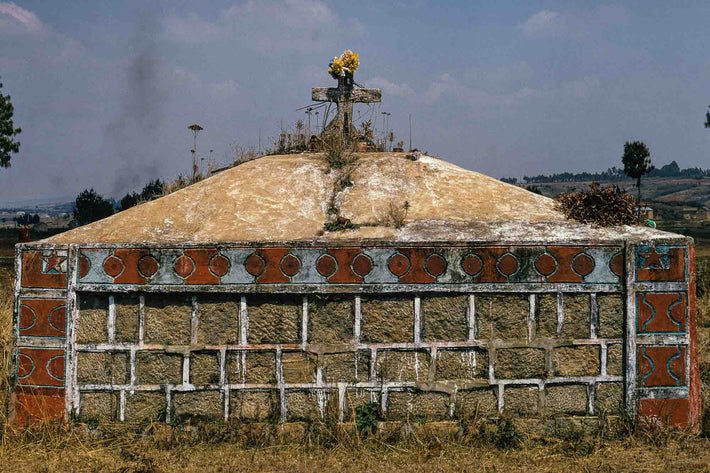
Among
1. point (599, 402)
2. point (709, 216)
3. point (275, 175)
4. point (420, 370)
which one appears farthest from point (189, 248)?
point (709, 216)

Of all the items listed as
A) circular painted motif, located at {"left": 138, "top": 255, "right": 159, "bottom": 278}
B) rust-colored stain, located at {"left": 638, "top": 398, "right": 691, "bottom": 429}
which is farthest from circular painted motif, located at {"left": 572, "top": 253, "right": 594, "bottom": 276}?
circular painted motif, located at {"left": 138, "top": 255, "right": 159, "bottom": 278}

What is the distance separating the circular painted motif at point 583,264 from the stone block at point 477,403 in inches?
53.8

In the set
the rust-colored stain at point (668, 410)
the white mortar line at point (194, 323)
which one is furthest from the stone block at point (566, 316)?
the white mortar line at point (194, 323)

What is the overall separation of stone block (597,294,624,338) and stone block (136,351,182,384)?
394cm

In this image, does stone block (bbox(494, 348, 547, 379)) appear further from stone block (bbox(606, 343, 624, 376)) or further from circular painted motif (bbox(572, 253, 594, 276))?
circular painted motif (bbox(572, 253, 594, 276))

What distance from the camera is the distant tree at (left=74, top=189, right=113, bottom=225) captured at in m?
51.0

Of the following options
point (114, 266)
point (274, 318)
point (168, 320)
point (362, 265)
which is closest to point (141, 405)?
point (168, 320)

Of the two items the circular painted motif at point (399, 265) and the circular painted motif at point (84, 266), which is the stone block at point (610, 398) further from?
the circular painted motif at point (84, 266)

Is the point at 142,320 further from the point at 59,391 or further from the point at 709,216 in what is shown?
the point at 709,216

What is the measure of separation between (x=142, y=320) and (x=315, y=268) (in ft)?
5.54

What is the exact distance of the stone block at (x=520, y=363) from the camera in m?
5.75

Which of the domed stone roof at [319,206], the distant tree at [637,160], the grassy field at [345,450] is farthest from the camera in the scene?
the distant tree at [637,160]

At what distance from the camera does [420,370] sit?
18.9ft

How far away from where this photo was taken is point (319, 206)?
21.8 ft
